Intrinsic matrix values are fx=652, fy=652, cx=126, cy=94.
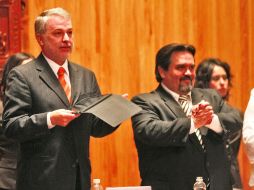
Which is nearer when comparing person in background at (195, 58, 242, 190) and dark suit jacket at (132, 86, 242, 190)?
dark suit jacket at (132, 86, 242, 190)

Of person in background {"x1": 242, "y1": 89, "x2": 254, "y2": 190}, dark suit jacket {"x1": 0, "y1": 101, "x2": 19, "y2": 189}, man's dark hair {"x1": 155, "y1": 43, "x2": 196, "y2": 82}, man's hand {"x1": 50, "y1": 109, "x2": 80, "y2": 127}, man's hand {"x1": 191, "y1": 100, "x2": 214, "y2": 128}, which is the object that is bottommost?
dark suit jacket {"x1": 0, "y1": 101, "x2": 19, "y2": 189}

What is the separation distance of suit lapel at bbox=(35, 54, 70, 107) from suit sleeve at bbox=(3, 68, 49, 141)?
110 millimetres

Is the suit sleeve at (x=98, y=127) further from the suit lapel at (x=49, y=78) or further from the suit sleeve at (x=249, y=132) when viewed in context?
the suit sleeve at (x=249, y=132)

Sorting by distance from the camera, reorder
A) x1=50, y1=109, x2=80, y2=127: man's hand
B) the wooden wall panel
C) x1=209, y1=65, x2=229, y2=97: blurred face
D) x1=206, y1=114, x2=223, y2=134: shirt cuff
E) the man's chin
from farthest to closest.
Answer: the wooden wall panel, x1=209, y1=65, x2=229, y2=97: blurred face, the man's chin, x1=206, y1=114, x2=223, y2=134: shirt cuff, x1=50, y1=109, x2=80, y2=127: man's hand

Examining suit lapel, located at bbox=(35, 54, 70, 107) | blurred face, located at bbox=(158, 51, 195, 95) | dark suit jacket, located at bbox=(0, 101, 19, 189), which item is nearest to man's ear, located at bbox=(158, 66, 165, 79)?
blurred face, located at bbox=(158, 51, 195, 95)

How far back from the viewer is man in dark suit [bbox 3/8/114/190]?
3.15 metres

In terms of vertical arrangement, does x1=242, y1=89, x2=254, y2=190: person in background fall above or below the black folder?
below

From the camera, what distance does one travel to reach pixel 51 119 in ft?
10.2

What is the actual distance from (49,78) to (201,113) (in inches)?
33.3

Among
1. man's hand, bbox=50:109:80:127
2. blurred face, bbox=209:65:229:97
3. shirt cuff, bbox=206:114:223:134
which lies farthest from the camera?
blurred face, bbox=209:65:229:97

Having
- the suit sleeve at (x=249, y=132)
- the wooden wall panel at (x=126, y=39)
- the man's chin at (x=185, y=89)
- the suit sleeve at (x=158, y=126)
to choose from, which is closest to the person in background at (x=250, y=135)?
the suit sleeve at (x=249, y=132)

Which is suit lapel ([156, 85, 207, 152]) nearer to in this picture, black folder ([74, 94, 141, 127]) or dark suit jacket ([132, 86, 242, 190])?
dark suit jacket ([132, 86, 242, 190])

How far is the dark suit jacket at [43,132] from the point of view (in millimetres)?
3168

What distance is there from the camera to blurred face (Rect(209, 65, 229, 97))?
191 inches
